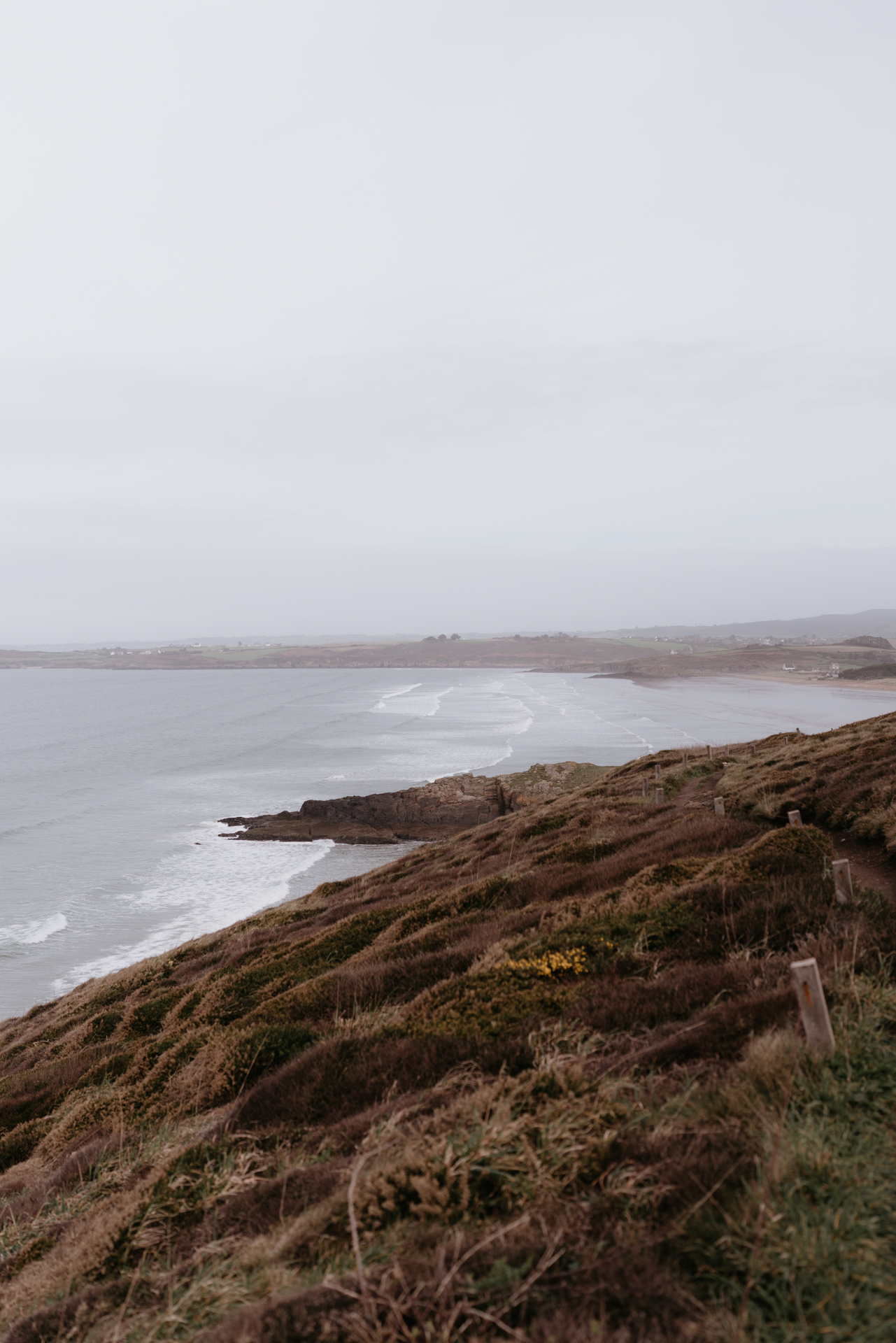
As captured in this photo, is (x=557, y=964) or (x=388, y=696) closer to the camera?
(x=557, y=964)

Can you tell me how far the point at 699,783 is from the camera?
25.0 metres

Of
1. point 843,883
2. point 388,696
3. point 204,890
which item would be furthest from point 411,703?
point 843,883

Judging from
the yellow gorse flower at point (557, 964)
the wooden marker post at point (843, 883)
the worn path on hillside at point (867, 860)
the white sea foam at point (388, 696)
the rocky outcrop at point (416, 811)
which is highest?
the wooden marker post at point (843, 883)

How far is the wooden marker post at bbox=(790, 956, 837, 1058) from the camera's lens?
4812 millimetres

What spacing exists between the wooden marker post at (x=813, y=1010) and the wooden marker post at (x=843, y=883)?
3.60 metres

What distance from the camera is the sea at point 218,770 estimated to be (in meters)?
35.2

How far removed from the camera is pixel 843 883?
8.12 meters

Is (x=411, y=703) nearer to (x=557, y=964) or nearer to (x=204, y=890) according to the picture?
(x=204, y=890)

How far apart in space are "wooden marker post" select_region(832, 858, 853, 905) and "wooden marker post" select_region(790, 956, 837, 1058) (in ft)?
11.8

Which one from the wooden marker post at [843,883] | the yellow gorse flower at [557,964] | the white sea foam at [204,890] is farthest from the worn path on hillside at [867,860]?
the white sea foam at [204,890]

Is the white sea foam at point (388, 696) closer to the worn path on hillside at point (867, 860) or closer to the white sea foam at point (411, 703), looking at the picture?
the white sea foam at point (411, 703)

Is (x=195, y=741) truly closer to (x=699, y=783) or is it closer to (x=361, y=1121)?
(x=699, y=783)

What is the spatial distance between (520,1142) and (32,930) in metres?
37.2

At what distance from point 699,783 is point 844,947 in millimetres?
19334
